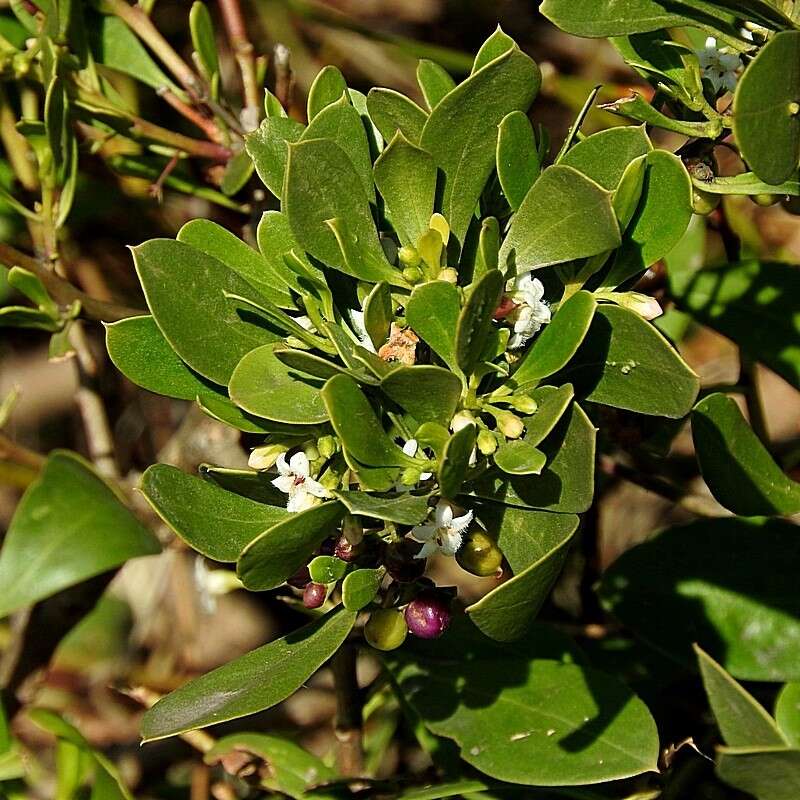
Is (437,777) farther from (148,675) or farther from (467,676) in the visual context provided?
(148,675)

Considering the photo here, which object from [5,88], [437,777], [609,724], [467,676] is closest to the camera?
[609,724]

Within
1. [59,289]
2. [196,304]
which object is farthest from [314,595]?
[59,289]

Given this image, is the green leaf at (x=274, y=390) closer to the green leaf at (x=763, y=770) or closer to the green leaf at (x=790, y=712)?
the green leaf at (x=763, y=770)

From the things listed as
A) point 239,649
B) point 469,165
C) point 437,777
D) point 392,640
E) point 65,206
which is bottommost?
point 239,649

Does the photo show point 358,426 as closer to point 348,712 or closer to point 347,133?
point 347,133

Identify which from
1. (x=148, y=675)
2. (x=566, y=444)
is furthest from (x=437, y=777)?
(x=148, y=675)

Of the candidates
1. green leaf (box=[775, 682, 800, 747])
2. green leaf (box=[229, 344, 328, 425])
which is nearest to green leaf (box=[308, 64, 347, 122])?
green leaf (box=[229, 344, 328, 425])

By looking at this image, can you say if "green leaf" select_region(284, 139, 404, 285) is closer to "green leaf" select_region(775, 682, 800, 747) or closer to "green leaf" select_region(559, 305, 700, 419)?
"green leaf" select_region(559, 305, 700, 419)

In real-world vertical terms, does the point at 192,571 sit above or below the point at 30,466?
below
